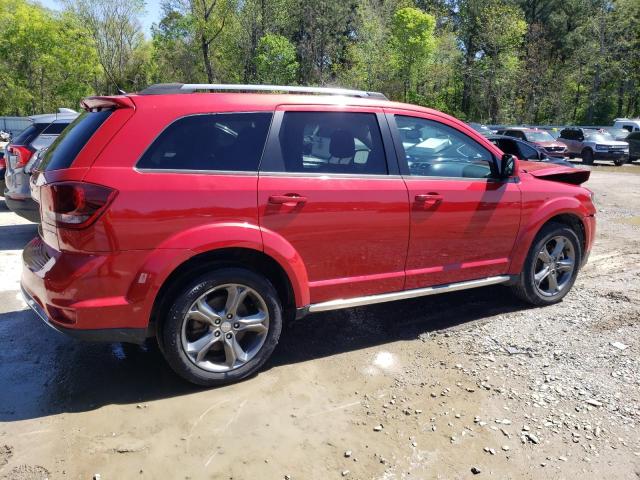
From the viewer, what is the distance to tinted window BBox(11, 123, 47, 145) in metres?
8.06

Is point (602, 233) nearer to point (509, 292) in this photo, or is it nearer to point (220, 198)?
point (509, 292)

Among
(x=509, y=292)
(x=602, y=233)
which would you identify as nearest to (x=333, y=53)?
(x=602, y=233)

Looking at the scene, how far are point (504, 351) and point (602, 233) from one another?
5.61 meters

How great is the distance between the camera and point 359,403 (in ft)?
11.1

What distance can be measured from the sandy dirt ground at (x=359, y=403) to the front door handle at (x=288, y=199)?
3.95 ft

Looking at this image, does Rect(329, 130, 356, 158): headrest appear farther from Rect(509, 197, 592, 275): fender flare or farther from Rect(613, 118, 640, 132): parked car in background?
Rect(613, 118, 640, 132): parked car in background

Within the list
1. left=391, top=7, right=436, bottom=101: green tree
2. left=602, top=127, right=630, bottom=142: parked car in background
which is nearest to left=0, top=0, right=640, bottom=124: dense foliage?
left=391, top=7, right=436, bottom=101: green tree

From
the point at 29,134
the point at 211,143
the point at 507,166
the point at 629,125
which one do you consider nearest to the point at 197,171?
the point at 211,143

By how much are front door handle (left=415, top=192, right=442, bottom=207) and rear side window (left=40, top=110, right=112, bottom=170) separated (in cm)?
222

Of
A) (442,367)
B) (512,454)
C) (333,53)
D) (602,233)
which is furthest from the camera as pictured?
(333,53)

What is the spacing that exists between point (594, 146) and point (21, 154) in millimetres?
23023

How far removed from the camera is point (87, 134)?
331cm

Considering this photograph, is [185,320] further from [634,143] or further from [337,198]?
[634,143]

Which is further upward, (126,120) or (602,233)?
(126,120)
